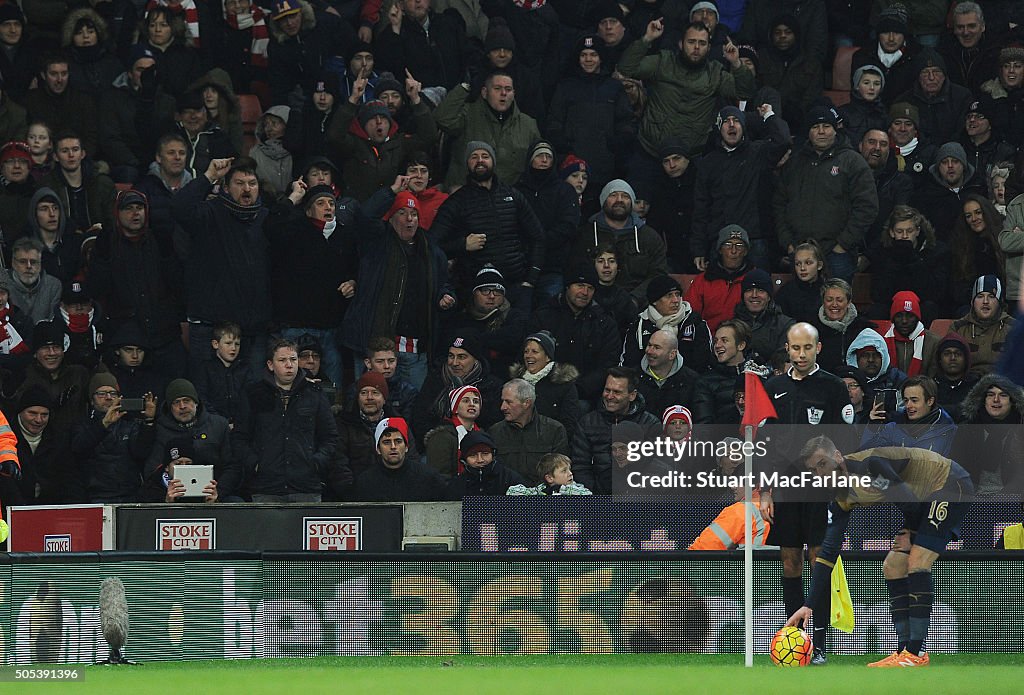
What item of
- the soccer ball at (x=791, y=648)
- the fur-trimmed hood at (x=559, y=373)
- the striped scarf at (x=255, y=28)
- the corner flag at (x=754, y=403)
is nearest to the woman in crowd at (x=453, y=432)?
the fur-trimmed hood at (x=559, y=373)

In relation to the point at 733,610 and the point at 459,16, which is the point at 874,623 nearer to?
the point at 733,610

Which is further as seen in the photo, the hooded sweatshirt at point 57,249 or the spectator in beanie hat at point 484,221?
the spectator in beanie hat at point 484,221

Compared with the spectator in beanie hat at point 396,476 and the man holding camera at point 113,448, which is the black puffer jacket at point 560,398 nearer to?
the spectator in beanie hat at point 396,476

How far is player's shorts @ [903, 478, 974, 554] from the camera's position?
12.4 meters

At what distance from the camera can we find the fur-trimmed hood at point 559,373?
15852mm

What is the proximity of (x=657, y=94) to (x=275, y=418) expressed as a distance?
5.91 m

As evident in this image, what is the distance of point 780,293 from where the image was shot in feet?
56.2

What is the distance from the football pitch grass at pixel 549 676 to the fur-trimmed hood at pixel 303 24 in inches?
308

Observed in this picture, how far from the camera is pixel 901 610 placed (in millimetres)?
12430

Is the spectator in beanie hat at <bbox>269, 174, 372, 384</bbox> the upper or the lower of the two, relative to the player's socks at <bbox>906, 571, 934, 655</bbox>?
upper

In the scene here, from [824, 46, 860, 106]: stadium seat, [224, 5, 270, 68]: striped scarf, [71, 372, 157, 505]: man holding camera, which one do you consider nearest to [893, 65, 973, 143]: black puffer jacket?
[824, 46, 860, 106]: stadium seat

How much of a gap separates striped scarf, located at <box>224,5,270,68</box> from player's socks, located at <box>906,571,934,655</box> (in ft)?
31.2

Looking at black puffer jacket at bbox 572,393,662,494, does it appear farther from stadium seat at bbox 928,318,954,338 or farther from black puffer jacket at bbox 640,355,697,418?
stadium seat at bbox 928,318,954,338

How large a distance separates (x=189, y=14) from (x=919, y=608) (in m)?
10.2
